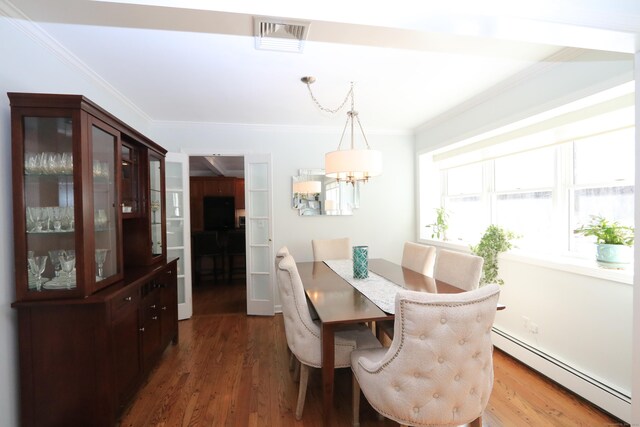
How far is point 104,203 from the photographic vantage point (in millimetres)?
1905

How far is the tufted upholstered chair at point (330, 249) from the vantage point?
134 inches

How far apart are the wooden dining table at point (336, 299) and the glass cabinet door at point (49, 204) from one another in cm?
147

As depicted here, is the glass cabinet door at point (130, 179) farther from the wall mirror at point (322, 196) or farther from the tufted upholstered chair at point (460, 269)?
the tufted upholstered chair at point (460, 269)

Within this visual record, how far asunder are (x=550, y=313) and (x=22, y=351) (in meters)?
3.56

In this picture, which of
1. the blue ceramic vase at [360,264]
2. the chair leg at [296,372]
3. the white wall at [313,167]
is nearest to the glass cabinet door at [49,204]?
the chair leg at [296,372]

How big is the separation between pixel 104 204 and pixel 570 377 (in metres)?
3.47

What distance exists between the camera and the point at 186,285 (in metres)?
3.57

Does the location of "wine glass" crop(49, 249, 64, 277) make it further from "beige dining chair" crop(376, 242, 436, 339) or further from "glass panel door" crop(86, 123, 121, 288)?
"beige dining chair" crop(376, 242, 436, 339)

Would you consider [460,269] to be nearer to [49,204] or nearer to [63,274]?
[63,274]

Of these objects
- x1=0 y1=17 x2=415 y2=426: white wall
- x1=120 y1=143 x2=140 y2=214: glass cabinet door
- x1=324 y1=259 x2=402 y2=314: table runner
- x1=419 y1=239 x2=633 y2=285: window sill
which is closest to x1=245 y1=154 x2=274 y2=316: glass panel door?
x1=0 y1=17 x2=415 y2=426: white wall

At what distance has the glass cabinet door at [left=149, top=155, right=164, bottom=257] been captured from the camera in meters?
2.71

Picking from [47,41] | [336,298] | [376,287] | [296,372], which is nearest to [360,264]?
[376,287]

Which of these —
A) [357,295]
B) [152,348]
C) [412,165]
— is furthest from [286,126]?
[152,348]

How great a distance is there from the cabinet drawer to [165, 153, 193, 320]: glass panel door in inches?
60.3
